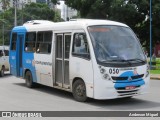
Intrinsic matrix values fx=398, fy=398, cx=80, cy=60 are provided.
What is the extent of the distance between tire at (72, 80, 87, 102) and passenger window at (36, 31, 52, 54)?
2496mm

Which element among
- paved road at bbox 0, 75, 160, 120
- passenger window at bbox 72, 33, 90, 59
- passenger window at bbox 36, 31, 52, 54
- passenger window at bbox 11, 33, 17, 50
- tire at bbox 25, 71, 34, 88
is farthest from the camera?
passenger window at bbox 11, 33, 17, 50

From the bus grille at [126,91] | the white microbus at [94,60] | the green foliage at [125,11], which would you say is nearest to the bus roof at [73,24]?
the white microbus at [94,60]

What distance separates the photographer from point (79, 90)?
13.1 m

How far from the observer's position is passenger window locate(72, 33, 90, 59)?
12.8 meters

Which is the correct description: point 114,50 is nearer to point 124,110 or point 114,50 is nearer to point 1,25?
point 124,110

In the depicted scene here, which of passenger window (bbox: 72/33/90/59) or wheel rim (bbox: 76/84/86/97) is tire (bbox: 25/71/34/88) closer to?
passenger window (bbox: 72/33/90/59)

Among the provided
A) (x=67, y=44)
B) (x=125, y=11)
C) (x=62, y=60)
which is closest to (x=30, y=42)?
(x=62, y=60)

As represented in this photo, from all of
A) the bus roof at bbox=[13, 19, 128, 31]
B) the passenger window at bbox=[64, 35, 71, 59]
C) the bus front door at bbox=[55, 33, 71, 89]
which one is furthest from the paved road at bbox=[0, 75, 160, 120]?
the bus roof at bbox=[13, 19, 128, 31]

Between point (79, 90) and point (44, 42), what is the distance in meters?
3.60

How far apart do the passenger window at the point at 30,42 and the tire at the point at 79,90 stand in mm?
4305

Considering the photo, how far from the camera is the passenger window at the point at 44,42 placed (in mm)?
15375

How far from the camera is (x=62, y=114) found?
11.0 m

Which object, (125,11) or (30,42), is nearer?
(30,42)

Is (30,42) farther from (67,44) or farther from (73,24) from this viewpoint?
(73,24)
